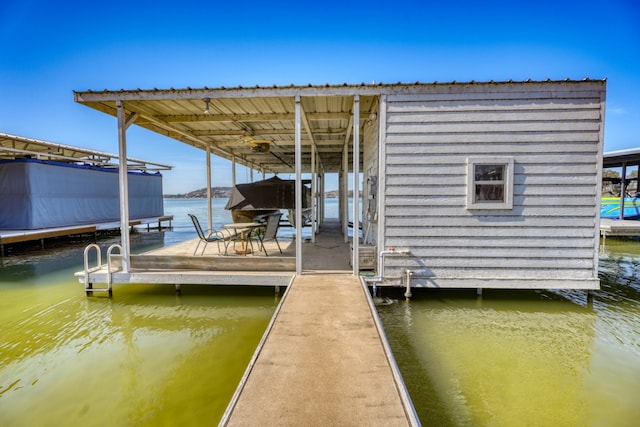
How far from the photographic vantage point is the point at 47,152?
12.3 meters

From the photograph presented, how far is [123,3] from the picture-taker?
9.51 metres

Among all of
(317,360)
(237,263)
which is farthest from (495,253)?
(237,263)

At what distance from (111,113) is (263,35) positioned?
8.40 m

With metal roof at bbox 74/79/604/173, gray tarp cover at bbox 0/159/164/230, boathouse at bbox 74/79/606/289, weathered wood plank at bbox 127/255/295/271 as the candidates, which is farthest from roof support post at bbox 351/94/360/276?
gray tarp cover at bbox 0/159/164/230

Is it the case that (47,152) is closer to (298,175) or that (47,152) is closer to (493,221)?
(298,175)

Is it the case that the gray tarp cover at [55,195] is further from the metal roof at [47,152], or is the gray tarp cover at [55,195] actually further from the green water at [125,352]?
the green water at [125,352]

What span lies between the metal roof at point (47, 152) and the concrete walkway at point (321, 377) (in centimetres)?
1094

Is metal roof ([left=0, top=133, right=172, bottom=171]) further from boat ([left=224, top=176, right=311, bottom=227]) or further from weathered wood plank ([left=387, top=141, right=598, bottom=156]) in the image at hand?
weathered wood plank ([left=387, top=141, right=598, bottom=156])

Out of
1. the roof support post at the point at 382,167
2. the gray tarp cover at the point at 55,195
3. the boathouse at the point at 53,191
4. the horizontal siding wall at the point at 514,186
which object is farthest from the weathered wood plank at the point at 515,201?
the gray tarp cover at the point at 55,195

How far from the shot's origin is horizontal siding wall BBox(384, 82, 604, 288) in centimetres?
457

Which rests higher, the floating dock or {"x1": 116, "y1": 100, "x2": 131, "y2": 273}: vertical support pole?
{"x1": 116, "y1": 100, "x2": 131, "y2": 273}: vertical support pole

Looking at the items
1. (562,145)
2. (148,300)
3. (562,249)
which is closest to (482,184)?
(562,145)

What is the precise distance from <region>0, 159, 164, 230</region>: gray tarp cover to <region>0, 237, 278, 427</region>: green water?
6.42 metres

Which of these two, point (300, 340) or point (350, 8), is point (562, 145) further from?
point (350, 8)
